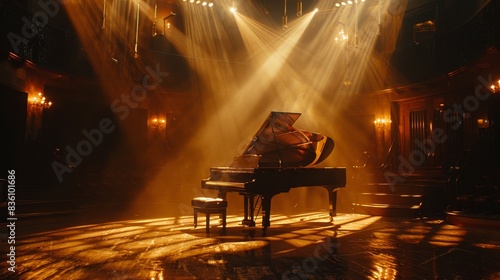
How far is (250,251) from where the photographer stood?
446 cm

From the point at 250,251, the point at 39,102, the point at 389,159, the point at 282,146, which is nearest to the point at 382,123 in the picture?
the point at 389,159

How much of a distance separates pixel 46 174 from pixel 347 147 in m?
9.40

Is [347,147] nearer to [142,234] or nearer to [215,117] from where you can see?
[215,117]

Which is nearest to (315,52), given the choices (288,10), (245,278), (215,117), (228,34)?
(288,10)

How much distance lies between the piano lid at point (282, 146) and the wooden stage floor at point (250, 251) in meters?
1.14

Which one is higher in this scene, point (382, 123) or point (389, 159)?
point (382, 123)

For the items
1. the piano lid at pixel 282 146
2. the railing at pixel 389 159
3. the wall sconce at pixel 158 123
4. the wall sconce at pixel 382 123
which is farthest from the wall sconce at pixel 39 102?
the wall sconce at pixel 382 123

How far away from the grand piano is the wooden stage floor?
64 centimetres

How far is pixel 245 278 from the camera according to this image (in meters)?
3.20

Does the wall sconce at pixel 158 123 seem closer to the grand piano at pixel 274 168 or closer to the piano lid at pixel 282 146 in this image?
the grand piano at pixel 274 168

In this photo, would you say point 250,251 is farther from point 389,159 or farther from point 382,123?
point 382,123

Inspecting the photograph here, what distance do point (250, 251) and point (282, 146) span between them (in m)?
2.55

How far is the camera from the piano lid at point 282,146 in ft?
21.5


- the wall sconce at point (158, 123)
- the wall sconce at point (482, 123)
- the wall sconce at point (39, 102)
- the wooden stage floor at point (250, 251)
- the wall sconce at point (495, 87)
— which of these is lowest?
the wooden stage floor at point (250, 251)
